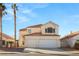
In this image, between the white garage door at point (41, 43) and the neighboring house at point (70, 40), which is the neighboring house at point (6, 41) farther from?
the neighboring house at point (70, 40)

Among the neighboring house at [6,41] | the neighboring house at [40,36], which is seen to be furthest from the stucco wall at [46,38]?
the neighboring house at [6,41]

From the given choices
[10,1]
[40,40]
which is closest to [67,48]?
[40,40]

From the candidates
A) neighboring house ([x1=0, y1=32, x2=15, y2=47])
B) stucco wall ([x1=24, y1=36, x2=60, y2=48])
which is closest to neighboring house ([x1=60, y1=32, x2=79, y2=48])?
stucco wall ([x1=24, y1=36, x2=60, y2=48])

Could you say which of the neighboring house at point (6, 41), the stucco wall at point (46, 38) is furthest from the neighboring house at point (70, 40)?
Answer: the neighboring house at point (6, 41)

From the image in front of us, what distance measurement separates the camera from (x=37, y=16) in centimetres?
270

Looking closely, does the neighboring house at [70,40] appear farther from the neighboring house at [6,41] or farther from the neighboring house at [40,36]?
the neighboring house at [6,41]

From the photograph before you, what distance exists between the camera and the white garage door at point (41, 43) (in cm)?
271

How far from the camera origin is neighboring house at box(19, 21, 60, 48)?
2.70m

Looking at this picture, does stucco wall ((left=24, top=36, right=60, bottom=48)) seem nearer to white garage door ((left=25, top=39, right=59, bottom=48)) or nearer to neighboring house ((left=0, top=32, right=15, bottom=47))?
white garage door ((left=25, top=39, right=59, bottom=48))

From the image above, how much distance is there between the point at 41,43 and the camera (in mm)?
2715

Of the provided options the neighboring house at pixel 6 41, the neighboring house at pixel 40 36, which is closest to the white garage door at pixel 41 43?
the neighboring house at pixel 40 36

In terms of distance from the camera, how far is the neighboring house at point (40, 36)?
2.70 m

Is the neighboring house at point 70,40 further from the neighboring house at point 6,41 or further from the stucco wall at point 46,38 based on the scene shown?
the neighboring house at point 6,41

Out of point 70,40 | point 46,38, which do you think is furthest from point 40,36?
point 70,40
